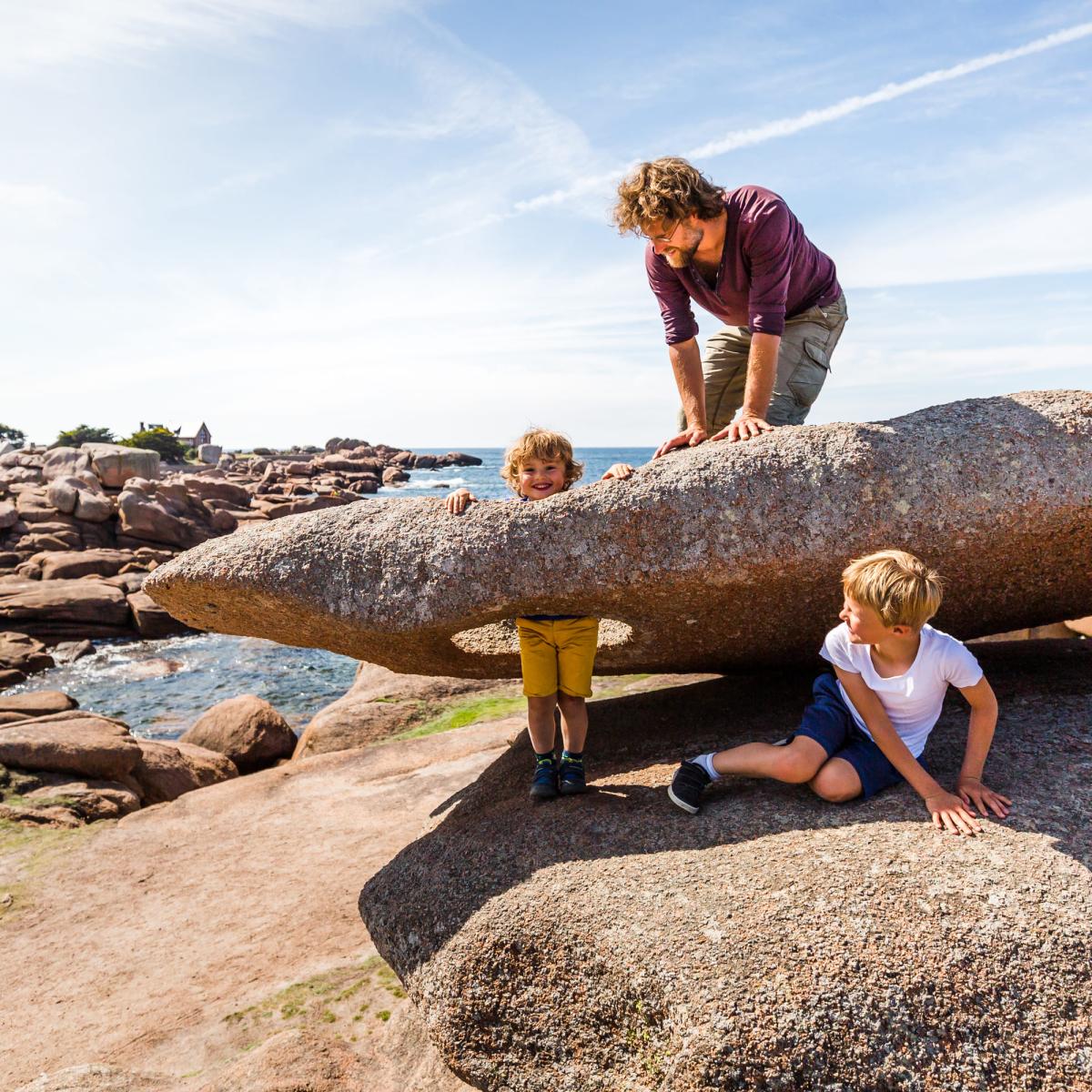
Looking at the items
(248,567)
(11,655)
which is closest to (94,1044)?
(248,567)

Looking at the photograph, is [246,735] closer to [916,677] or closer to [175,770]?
[175,770]

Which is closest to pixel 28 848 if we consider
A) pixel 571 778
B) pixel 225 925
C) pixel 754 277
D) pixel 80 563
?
pixel 225 925

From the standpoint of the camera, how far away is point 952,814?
3551 millimetres

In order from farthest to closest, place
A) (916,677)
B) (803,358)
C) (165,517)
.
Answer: (165,517)
(803,358)
(916,677)

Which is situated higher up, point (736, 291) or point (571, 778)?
point (736, 291)

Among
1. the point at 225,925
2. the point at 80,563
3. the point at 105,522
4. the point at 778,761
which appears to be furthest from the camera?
the point at 105,522

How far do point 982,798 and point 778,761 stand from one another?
856mm

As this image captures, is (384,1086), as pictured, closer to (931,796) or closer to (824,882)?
(824,882)

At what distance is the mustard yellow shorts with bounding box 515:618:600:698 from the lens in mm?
4785

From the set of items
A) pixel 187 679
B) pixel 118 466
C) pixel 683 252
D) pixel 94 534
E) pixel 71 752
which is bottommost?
pixel 187 679

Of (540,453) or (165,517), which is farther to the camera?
(165,517)

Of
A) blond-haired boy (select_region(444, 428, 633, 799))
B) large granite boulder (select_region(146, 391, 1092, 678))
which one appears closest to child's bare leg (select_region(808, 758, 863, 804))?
large granite boulder (select_region(146, 391, 1092, 678))

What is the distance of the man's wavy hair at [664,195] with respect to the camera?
4398mm

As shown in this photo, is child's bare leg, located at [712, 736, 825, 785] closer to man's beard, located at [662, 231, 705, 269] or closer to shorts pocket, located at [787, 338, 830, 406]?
shorts pocket, located at [787, 338, 830, 406]
